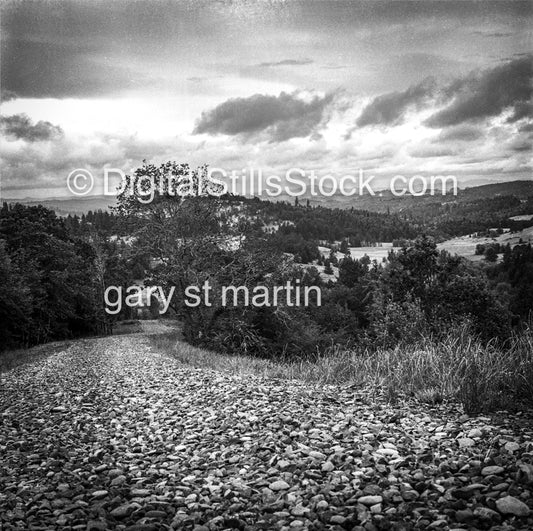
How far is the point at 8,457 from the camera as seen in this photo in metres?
6.21

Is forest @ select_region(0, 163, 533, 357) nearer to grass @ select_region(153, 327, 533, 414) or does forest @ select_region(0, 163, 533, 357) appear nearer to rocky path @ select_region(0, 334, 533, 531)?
grass @ select_region(153, 327, 533, 414)

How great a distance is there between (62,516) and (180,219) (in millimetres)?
26899

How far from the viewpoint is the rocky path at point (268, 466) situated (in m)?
4.02

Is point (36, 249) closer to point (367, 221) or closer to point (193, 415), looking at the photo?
point (193, 415)

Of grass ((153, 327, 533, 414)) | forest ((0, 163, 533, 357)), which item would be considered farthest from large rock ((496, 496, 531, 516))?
forest ((0, 163, 533, 357))

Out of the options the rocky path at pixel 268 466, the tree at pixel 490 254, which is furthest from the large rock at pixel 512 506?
the tree at pixel 490 254

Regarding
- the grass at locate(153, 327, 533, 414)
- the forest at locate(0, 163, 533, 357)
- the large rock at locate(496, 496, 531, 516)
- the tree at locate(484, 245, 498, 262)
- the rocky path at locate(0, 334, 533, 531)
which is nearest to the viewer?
the large rock at locate(496, 496, 531, 516)

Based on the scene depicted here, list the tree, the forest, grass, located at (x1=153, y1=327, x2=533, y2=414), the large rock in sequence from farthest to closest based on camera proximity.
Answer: the tree → the forest → grass, located at (x1=153, y1=327, x2=533, y2=414) → the large rock

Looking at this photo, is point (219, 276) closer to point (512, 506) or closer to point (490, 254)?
point (512, 506)

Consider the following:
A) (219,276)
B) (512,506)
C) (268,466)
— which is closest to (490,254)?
(219,276)

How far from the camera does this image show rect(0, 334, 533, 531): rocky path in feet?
13.2

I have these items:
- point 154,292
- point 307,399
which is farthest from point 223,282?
point 307,399

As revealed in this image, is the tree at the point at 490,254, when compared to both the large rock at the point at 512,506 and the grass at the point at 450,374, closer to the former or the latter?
the grass at the point at 450,374

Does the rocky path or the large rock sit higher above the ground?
the large rock
